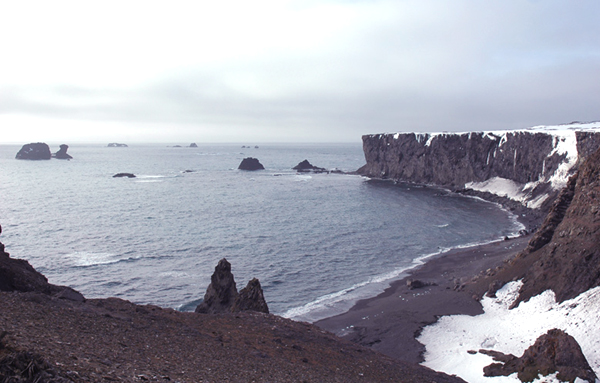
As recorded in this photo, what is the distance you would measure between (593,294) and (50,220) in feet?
216

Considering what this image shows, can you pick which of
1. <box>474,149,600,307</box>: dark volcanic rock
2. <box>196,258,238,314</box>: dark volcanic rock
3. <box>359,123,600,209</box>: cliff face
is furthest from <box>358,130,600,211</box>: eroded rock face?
<box>196,258,238,314</box>: dark volcanic rock

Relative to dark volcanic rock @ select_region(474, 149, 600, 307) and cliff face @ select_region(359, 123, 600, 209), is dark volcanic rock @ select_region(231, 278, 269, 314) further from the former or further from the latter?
cliff face @ select_region(359, 123, 600, 209)

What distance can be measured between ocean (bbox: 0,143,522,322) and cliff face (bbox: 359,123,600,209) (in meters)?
9.80

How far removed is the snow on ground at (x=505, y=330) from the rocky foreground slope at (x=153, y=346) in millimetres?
4280

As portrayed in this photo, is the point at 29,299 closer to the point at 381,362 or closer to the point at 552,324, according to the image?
the point at 381,362

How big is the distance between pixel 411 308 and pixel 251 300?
48.6 feet

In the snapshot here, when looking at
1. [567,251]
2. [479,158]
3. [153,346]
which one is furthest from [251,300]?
[479,158]

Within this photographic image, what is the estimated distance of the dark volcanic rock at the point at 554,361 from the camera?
1788 centimetres

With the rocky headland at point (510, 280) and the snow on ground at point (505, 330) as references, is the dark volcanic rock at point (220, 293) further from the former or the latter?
the snow on ground at point (505, 330)

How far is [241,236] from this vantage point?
5428cm

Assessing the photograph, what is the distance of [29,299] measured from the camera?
50.3 feet

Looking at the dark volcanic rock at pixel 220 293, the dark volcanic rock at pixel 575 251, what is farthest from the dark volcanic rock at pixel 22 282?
the dark volcanic rock at pixel 575 251

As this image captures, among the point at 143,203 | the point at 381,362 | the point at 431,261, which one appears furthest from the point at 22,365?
the point at 143,203

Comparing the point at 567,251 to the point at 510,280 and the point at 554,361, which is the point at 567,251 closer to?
the point at 510,280
